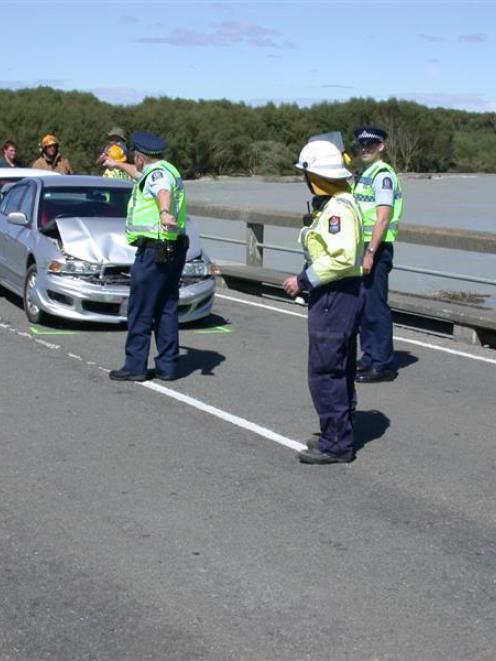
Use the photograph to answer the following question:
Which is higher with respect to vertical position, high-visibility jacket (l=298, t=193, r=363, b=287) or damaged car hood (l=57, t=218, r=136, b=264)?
high-visibility jacket (l=298, t=193, r=363, b=287)

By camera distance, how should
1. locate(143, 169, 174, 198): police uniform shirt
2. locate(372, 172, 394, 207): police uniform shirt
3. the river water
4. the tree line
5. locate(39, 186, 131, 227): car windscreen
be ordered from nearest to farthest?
locate(143, 169, 174, 198): police uniform shirt → locate(372, 172, 394, 207): police uniform shirt → locate(39, 186, 131, 227): car windscreen → the river water → the tree line

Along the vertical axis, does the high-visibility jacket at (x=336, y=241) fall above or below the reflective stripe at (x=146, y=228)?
above

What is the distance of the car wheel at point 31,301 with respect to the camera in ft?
39.8

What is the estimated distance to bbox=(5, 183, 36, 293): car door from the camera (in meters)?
12.7

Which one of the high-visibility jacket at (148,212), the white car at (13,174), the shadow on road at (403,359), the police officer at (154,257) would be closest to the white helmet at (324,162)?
the police officer at (154,257)

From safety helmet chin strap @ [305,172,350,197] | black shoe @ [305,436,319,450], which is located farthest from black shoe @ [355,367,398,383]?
safety helmet chin strap @ [305,172,350,197]

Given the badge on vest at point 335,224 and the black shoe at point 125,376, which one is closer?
the badge on vest at point 335,224

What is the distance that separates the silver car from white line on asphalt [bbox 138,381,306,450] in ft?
7.84

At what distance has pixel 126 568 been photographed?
5461 mm

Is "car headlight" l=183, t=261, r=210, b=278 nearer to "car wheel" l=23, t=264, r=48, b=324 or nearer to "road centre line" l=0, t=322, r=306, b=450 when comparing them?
"car wheel" l=23, t=264, r=48, b=324

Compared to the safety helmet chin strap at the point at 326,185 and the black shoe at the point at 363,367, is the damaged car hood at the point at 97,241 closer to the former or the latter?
the black shoe at the point at 363,367

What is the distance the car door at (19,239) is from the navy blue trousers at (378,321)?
13.8ft

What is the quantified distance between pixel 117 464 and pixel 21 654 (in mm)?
2596

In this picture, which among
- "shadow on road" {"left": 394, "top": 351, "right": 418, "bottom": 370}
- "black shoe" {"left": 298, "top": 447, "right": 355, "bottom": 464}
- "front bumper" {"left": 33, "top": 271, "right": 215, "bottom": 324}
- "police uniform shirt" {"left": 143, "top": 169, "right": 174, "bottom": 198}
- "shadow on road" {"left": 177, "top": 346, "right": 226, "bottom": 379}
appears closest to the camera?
"black shoe" {"left": 298, "top": 447, "right": 355, "bottom": 464}
